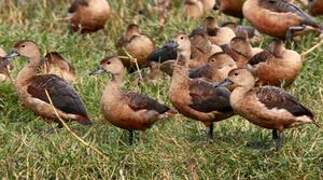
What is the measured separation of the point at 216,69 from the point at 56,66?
1.61 meters

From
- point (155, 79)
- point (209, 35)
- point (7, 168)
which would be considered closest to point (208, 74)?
point (155, 79)

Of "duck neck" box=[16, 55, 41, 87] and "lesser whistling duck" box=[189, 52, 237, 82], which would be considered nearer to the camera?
"duck neck" box=[16, 55, 41, 87]

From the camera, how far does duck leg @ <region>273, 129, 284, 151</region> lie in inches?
332

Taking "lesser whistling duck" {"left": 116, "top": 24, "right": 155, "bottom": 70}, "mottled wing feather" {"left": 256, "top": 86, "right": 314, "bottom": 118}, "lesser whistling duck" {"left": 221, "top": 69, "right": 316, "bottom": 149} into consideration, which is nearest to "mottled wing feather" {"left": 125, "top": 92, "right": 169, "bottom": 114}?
"lesser whistling duck" {"left": 221, "top": 69, "right": 316, "bottom": 149}

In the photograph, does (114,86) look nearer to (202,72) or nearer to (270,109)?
(270,109)

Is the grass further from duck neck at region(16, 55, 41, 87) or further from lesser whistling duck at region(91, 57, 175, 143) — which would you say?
duck neck at region(16, 55, 41, 87)

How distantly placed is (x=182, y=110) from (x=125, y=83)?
1785mm

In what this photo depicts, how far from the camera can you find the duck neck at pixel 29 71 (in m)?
9.51

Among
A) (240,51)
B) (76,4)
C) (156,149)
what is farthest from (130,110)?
(76,4)

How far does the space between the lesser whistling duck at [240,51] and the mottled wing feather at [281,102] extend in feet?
7.55

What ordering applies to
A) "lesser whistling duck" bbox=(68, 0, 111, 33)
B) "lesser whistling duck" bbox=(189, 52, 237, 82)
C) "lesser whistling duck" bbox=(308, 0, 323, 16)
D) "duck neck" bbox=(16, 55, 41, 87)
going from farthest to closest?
1. "lesser whistling duck" bbox=(68, 0, 111, 33)
2. "lesser whistling duck" bbox=(308, 0, 323, 16)
3. "lesser whistling duck" bbox=(189, 52, 237, 82)
4. "duck neck" bbox=(16, 55, 41, 87)

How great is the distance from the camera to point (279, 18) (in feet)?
37.4

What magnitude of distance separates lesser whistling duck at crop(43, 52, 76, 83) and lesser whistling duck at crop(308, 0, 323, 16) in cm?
322

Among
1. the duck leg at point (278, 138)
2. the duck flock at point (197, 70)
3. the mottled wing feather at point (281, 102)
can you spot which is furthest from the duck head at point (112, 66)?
the duck leg at point (278, 138)
